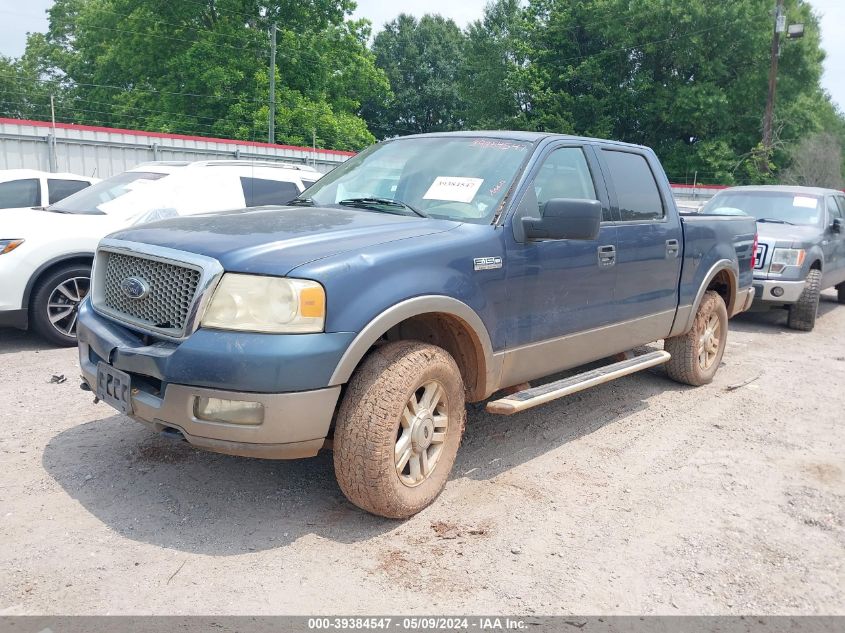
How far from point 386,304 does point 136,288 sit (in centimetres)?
120

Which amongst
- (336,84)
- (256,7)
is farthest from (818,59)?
(256,7)

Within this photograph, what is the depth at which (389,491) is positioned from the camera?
345 centimetres

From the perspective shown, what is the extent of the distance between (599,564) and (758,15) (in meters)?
44.1

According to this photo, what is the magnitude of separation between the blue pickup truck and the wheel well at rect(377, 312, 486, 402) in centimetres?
1

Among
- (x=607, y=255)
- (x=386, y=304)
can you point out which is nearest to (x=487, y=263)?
(x=386, y=304)

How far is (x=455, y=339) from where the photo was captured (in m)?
4.00

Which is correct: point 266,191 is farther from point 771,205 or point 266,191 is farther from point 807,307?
point 771,205

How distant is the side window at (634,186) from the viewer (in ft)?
16.7

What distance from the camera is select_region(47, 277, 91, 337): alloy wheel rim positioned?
266 inches

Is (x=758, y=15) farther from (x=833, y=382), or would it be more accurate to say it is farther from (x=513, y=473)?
(x=513, y=473)

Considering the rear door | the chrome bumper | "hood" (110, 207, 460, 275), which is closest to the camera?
the chrome bumper

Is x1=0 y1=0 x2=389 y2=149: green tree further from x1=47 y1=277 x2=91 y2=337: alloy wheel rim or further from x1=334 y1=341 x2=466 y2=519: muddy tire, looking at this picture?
x1=334 y1=341 x2=466 y2=519: muddy tire

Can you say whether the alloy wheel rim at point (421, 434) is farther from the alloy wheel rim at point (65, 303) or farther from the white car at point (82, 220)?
the white car at point (82, 220)

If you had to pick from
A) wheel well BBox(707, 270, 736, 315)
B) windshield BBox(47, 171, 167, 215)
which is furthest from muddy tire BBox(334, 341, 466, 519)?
windshield BBox(47, 171, 167, 215)
